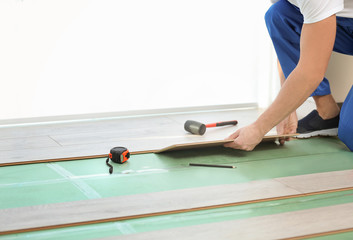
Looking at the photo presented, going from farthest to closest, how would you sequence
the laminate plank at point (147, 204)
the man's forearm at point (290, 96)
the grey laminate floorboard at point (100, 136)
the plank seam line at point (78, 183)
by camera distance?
the grey laminate floorboard at point (100, 136) → the man's forearm at point (290, 96) → the plank seam line at point (78, 183) → the laminate plank at point (147, 204)

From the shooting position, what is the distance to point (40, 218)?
58.4 inches

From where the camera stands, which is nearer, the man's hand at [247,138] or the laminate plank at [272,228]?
the laminate plank at [272,228]

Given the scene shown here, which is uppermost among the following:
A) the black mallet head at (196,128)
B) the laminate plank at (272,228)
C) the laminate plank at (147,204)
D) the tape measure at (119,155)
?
the black mallet head at (196,128)

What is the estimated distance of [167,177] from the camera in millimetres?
1920

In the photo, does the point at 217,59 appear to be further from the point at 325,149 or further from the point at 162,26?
the point at 325,149

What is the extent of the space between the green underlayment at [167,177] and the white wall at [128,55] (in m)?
1.07

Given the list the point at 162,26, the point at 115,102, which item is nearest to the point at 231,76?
the point at 162,26

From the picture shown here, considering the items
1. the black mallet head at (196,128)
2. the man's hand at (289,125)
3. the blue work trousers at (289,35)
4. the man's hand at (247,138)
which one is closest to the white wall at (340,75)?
the blue work trousers at (289,35)

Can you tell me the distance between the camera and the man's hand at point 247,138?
2.12 m

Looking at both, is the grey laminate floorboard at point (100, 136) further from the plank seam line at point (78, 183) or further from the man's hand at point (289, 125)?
the man's hand at point (289, 125)

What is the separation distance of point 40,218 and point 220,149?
1075 mm

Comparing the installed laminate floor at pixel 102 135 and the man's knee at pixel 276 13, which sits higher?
the man's knee at pixel 276 13

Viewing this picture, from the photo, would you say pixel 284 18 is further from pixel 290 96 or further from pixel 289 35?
pixel 290 96

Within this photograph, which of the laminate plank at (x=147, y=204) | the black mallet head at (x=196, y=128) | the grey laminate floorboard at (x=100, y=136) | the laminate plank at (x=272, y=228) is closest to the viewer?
the laminate plank at (x=272, y=228)
